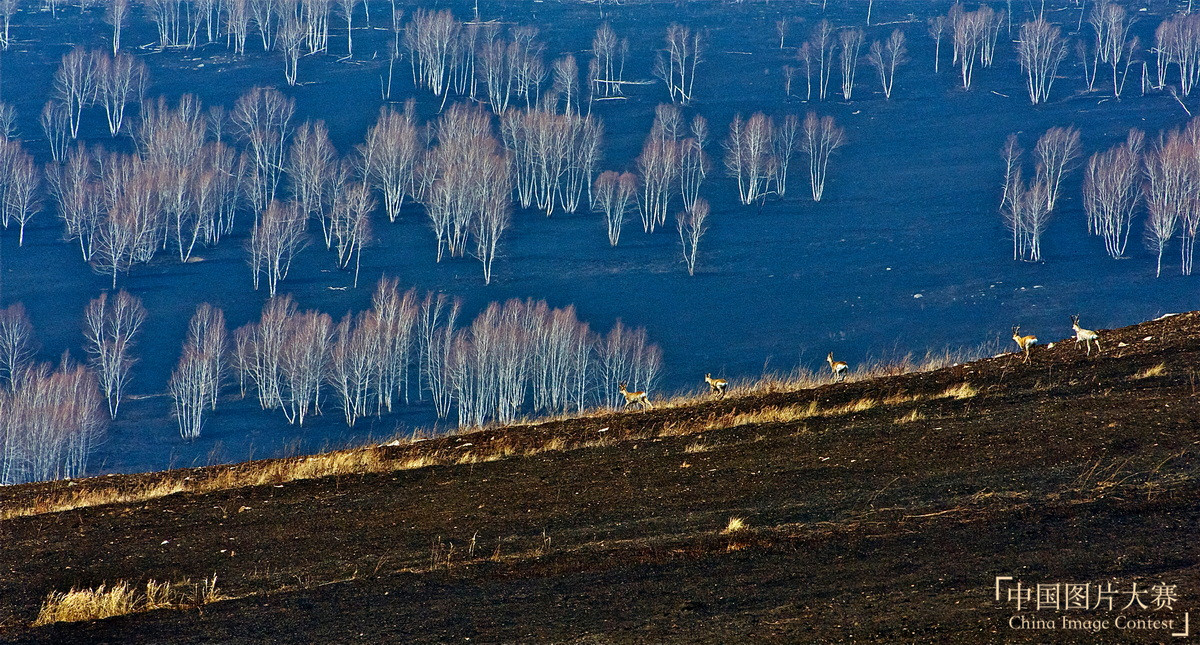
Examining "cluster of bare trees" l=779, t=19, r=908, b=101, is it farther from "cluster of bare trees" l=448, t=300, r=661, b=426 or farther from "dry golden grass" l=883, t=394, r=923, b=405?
"dry golden grass" l=883, t=394, r=923, b=405

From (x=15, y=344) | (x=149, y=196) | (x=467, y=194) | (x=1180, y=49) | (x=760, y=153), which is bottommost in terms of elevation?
(x=15, y=344)

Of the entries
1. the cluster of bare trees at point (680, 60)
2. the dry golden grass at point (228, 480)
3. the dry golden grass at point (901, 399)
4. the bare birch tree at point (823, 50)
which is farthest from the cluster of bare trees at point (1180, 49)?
the dry golden grass at point (228, 480)

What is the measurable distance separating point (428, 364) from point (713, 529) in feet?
175

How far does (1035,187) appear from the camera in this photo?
237 feet

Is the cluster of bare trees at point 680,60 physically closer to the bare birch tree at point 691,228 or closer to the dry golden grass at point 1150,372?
the bare birch tree at point 691,228

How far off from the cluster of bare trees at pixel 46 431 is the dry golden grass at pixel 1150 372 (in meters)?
49.7

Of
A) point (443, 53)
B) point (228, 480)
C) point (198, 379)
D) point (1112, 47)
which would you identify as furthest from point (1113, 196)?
point (228, 480)

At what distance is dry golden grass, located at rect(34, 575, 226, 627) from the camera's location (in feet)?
33.0

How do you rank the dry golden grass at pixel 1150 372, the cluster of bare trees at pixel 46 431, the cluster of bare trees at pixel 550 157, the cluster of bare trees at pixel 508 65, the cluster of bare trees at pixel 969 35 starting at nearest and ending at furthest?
the dry golden grass at pixel 1150 372, the cluster of bare trees at pixel 46 431, the cluster of bare trees at pixel 550 157, the cluster of bare trees at pixel 508 65, the cluster of bare trees at pixel 969 35

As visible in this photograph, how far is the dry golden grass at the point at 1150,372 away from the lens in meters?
14.8

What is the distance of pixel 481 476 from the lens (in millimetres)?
13906

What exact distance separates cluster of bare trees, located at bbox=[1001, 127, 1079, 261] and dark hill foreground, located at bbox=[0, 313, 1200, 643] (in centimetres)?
5903

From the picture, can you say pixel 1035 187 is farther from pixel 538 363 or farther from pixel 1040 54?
pixel 538 363

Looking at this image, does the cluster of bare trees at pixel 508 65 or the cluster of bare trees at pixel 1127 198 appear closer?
the cluster of bare trees at pixel 1127 198
